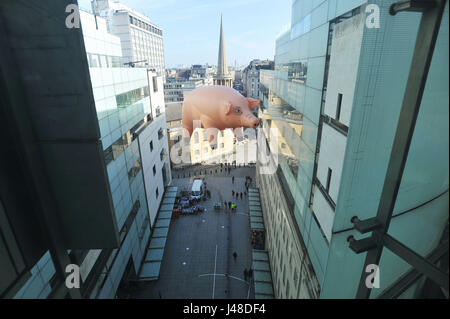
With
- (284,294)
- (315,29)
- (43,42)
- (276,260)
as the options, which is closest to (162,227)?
(276,260)

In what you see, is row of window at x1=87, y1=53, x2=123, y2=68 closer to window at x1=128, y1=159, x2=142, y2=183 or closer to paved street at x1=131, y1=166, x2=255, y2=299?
window at x1=128, y1=159, x2=142, y2=183

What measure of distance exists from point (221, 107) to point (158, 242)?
12.9 m

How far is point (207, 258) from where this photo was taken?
66.9 feet

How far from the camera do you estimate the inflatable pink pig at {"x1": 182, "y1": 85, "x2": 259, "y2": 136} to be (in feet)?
70.4

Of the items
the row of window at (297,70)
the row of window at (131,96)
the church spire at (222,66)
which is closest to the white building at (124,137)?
the row of window at (131,96)

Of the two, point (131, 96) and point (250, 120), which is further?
point (250, 120)

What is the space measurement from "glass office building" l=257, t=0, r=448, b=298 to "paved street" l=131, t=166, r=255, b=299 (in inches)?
330

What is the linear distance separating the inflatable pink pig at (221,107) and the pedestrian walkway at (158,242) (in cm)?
952

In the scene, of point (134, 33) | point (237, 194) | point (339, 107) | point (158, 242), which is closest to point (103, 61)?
point (339, 107)

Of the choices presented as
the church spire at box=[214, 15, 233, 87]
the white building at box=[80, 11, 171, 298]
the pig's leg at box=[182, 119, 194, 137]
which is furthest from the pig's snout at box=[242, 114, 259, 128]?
the church spire at box=[214, 15, 233, 87]

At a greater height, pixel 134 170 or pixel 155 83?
pixel 155 83

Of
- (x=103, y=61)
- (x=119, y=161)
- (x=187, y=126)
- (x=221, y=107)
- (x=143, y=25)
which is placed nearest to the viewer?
(x=103, y=61)

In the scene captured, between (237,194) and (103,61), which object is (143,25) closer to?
(237,194)

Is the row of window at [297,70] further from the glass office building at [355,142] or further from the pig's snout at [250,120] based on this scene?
the pig's snout at [250,120]
